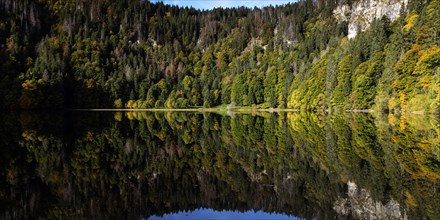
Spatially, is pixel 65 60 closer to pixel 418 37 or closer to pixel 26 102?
pixel 26 102

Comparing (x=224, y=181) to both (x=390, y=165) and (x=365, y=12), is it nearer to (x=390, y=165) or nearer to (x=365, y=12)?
(x=390, y=165)

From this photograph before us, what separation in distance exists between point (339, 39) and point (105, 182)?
499 ft

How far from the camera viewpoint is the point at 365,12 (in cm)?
17788

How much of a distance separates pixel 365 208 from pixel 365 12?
593 ft

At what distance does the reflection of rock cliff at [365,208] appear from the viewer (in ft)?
40.7

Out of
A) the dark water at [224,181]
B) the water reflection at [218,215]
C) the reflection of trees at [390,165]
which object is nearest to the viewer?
the water reflection at [218,215]

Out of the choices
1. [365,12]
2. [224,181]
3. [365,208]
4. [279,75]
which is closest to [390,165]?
[365,208]

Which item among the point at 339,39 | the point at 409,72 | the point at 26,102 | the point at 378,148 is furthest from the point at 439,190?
the point at 339,39

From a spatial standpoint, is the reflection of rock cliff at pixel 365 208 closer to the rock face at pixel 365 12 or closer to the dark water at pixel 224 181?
the dark water at pixel 224 181

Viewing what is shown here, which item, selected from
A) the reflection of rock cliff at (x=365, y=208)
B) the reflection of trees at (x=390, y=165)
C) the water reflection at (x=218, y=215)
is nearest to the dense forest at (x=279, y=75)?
the reflection of trees at (x=390, y=165)

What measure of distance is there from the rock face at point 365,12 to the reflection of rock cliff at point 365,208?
146780mm

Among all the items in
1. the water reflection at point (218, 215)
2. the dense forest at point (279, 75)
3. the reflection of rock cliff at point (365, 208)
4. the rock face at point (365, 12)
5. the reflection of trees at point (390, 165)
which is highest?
the rock face at point (365, 12)

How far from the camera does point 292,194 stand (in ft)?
51.2

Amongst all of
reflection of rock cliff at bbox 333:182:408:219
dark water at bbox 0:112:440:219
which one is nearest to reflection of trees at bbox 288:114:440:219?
dark water at bbox 0:112:440:219
